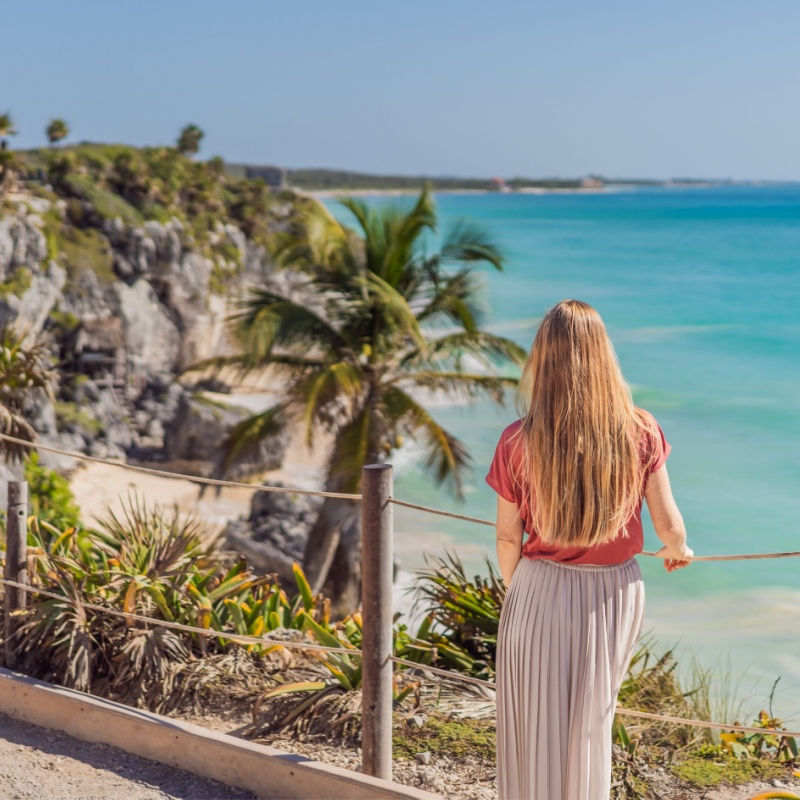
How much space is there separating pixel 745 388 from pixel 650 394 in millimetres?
3989

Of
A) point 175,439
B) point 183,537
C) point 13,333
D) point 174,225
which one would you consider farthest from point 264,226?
point 183,537

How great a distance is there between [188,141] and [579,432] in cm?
5099

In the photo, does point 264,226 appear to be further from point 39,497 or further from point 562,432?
point 562,432

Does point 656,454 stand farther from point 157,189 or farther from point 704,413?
point 704,413

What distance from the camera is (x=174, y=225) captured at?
36.1 m

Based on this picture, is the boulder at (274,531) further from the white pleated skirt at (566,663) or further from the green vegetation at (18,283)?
the white pleated skirt at (566,663)

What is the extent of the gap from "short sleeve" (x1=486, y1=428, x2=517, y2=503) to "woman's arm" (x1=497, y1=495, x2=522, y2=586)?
25 mm

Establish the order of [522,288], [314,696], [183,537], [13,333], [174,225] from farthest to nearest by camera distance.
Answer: [522,288] < [174,225] < [13,333] < [183,537] < [314,696]

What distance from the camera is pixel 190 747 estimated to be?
3.65 meters

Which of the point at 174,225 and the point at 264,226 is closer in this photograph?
the point at 174,225

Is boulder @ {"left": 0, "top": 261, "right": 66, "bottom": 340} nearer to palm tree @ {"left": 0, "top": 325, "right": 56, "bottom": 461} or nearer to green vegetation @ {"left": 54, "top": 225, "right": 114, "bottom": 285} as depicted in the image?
green vegetation @ {"left": 54, "top": 225, "right": 114, "bottom": 285}

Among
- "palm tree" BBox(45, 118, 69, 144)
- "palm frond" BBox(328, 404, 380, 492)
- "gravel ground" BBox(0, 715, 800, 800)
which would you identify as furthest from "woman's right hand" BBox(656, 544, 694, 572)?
"palm tree" BBox(45, 118, 69, 144)

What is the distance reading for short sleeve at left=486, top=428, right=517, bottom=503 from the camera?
2.76 metres

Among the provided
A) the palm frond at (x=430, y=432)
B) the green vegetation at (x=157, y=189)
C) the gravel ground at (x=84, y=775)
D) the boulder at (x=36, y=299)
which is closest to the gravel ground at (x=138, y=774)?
the gravel ground at (x=84, y=775)
